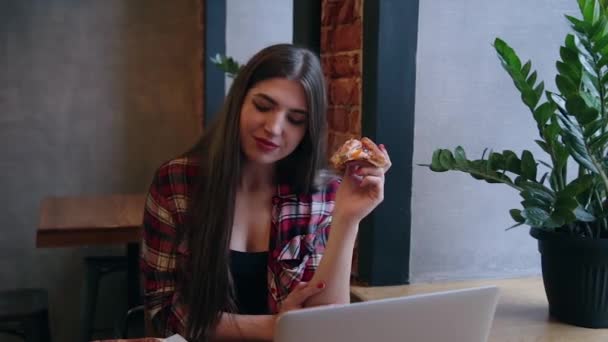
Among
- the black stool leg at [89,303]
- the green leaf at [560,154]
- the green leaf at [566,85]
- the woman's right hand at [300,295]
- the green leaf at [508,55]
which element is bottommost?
the black stool leg at [89,303]

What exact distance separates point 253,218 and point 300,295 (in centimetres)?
28

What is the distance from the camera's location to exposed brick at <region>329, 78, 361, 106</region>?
174 centimetres

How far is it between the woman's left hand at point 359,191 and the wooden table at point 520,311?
31cm

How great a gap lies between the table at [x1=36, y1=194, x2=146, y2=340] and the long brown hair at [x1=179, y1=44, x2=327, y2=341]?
1.08 m

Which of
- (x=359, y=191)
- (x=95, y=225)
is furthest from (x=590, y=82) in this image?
(x=95, y=225)

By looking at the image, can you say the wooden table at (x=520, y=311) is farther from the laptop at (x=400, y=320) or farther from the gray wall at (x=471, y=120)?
the laptop at (x=400, y=320)

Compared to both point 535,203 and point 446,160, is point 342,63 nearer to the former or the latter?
Result: point 446,160

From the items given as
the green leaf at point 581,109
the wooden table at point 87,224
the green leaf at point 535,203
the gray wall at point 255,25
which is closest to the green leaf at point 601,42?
the green leaf at point 581,109

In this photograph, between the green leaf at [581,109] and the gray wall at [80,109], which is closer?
the green leaf at [581,109]

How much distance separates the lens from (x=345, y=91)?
182cm

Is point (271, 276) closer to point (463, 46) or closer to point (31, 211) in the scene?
point (463, 46)

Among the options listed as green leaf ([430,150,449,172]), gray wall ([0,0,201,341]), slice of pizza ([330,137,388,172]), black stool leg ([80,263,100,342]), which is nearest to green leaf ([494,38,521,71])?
green leaf ([430,150,449,172])

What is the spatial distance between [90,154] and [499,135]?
3.09m

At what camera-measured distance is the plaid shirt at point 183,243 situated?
1.48 m
